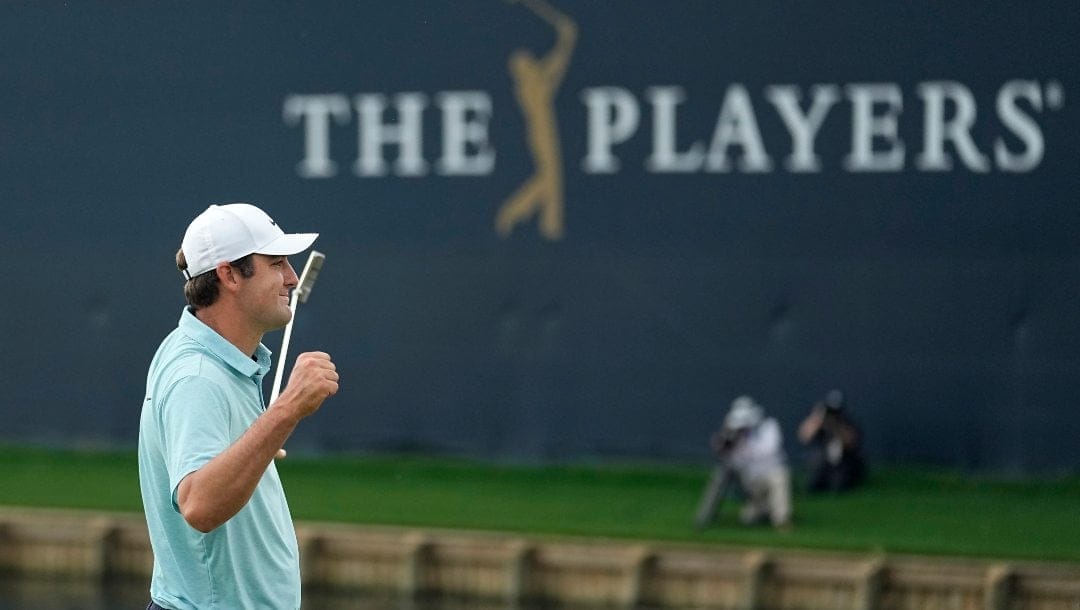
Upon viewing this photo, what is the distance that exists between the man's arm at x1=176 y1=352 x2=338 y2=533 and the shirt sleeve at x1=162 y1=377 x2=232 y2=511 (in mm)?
32

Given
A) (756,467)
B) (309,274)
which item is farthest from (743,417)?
(309,274)

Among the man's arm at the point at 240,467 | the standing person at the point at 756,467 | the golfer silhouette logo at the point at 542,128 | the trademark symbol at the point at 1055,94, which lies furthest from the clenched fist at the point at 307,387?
the golfer silhouette logo at the point at 542,128

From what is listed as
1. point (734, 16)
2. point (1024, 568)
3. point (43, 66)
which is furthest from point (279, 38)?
point (1024, 568)

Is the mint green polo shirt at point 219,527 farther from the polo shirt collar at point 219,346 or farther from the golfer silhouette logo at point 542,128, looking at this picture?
the golfer silhouette logo at point 542,128

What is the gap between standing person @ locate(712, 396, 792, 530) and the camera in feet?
36.3

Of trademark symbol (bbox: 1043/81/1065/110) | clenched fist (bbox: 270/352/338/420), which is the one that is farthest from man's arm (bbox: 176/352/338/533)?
trademark symbol (bbox: 1043/81/1065/110)

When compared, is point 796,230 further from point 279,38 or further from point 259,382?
point 259,382

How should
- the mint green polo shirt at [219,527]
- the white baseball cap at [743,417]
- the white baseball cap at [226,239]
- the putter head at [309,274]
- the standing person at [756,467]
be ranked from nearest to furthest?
the mint green polo shirt at [219,527] → the white baseball cap at [226,239] → the putter head at [309,274] → the standing person at [756,467] → the white baseball cap at [743,417]

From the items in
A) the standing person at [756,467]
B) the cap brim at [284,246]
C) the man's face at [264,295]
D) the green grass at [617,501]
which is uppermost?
the cap brim at [284,246]

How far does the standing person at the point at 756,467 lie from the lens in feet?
36.3

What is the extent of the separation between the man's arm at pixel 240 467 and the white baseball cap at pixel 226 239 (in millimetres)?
390

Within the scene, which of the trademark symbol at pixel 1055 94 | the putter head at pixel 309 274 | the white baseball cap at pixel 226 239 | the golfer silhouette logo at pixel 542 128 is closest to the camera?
the white baseball cap at pixel 226 239

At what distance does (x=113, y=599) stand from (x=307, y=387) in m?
8.45

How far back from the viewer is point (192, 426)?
10.5ft
